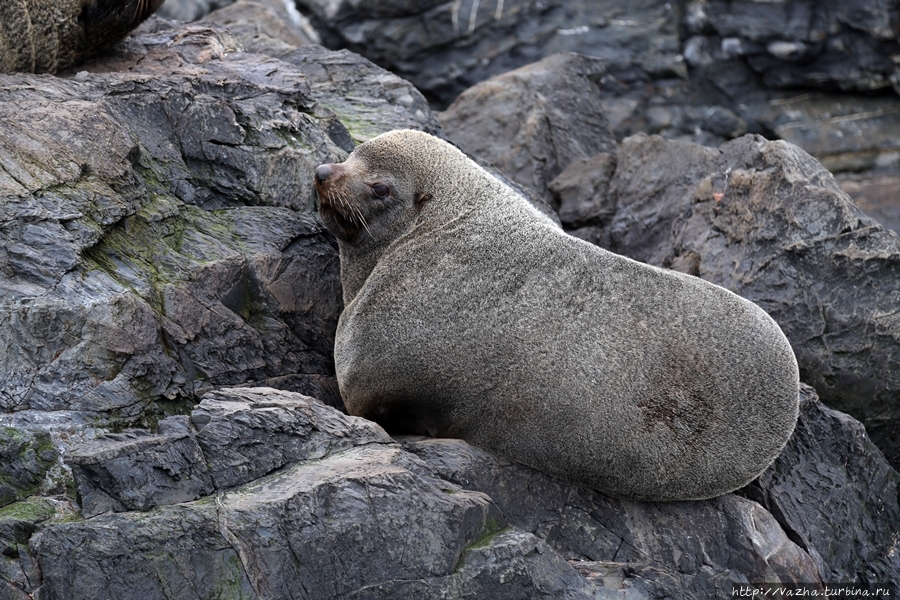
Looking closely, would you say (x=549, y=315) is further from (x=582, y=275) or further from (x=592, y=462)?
(x=592, y=462)

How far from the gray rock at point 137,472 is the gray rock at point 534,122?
5633 millimetres

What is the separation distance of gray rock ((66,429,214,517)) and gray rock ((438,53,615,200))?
18.5 feet

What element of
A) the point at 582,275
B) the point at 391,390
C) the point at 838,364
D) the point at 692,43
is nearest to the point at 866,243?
the point at 838,364

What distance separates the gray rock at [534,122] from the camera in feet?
33.2

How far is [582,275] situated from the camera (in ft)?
20.3

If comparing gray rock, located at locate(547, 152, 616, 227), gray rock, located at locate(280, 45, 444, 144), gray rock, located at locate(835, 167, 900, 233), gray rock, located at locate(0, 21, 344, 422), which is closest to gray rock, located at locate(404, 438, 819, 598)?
gray rock, located at locate(0, 21, 344, 422)

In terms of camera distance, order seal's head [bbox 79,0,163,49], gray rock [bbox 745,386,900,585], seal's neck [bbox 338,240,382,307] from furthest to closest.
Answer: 1. seal's head [bbox 79,0,163,49]
2. seal's neck [bbox 338,240,382,307]
3. gray rock [bbox 745,386,900,585]

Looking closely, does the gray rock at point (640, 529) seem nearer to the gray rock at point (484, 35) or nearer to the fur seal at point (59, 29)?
the fur seal at point (59, 29)

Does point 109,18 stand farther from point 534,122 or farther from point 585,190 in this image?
point 585,190

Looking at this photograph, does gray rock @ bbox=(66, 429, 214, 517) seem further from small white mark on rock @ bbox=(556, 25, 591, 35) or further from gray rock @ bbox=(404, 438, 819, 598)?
small white mark on rock @ bbox=(556, 25, 591, 35)

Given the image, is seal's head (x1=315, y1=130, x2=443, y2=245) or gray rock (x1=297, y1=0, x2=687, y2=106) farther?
gray rock (x1=297, y1=0, x2=687, y2=106)

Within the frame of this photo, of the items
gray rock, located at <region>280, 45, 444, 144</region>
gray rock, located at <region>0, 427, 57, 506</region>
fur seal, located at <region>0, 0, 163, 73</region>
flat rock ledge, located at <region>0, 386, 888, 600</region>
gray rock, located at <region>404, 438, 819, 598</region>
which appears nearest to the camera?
flat rock ledge, located at <region>0, 386, 888, 600</region>

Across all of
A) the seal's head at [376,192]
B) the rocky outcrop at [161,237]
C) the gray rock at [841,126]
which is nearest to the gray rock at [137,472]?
the rocky outcrop at [161,237]

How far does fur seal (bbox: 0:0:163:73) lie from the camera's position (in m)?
7.23
